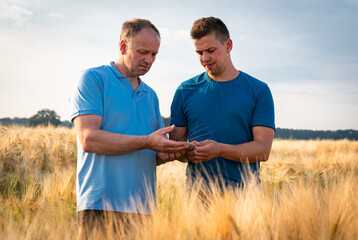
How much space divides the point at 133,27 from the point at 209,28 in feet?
2.13

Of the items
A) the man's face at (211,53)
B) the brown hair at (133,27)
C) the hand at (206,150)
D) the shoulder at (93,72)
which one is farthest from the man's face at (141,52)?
the hand at (206,150)

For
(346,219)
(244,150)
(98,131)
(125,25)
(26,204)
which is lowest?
(26,204)

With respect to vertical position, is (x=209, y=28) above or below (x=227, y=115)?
above

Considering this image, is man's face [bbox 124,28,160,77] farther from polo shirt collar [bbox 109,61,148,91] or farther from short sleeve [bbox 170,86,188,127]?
short sleeve [bbox 170,86,188,127]

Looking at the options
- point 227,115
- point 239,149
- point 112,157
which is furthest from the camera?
point 227,115

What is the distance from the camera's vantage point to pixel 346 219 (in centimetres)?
162

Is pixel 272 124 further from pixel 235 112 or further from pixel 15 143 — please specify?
pixel 15 143

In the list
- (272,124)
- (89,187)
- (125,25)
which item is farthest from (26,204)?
(272,124)

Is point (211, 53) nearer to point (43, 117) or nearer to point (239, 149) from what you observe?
point (239, 149)

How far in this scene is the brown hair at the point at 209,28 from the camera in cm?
263

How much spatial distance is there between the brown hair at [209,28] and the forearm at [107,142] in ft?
3.62

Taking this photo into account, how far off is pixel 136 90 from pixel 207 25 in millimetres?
836

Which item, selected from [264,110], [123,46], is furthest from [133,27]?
[264,110]

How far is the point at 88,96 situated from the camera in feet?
6.91
